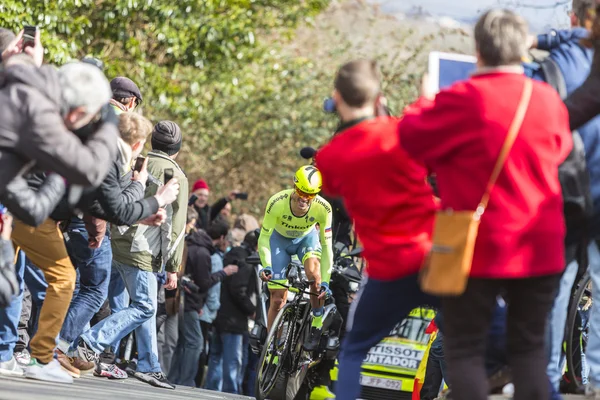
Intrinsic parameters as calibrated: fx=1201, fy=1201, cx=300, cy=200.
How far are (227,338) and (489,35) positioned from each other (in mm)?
11683

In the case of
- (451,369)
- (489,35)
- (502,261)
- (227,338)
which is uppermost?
(489,35)

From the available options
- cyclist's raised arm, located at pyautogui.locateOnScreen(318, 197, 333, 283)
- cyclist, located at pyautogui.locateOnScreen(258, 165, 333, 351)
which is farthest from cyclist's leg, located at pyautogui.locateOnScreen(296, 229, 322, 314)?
cyclist's raised arm, located at pyautogui.locateOnScreen(318, 197, 333, 283)

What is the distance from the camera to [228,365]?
17.1 meters

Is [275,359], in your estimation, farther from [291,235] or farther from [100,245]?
[100,245]

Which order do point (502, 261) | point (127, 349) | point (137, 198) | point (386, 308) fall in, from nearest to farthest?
1. point (502, 261)
2. point (386, 308)
3. point (137, 198)
4. point (127, 349)

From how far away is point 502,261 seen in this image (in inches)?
226

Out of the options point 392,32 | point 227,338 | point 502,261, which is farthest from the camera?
point 392,32

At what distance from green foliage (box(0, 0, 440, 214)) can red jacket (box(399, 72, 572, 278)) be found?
38.9ft

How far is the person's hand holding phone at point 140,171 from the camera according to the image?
8.89 metres

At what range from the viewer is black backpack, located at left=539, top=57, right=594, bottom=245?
6.63 meters

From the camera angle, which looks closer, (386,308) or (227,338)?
(386,308)

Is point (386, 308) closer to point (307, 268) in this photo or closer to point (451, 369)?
point (451, 369)

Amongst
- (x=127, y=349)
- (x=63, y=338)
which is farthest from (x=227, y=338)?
(x=63, y=338)

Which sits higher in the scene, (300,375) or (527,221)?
(527,221)
